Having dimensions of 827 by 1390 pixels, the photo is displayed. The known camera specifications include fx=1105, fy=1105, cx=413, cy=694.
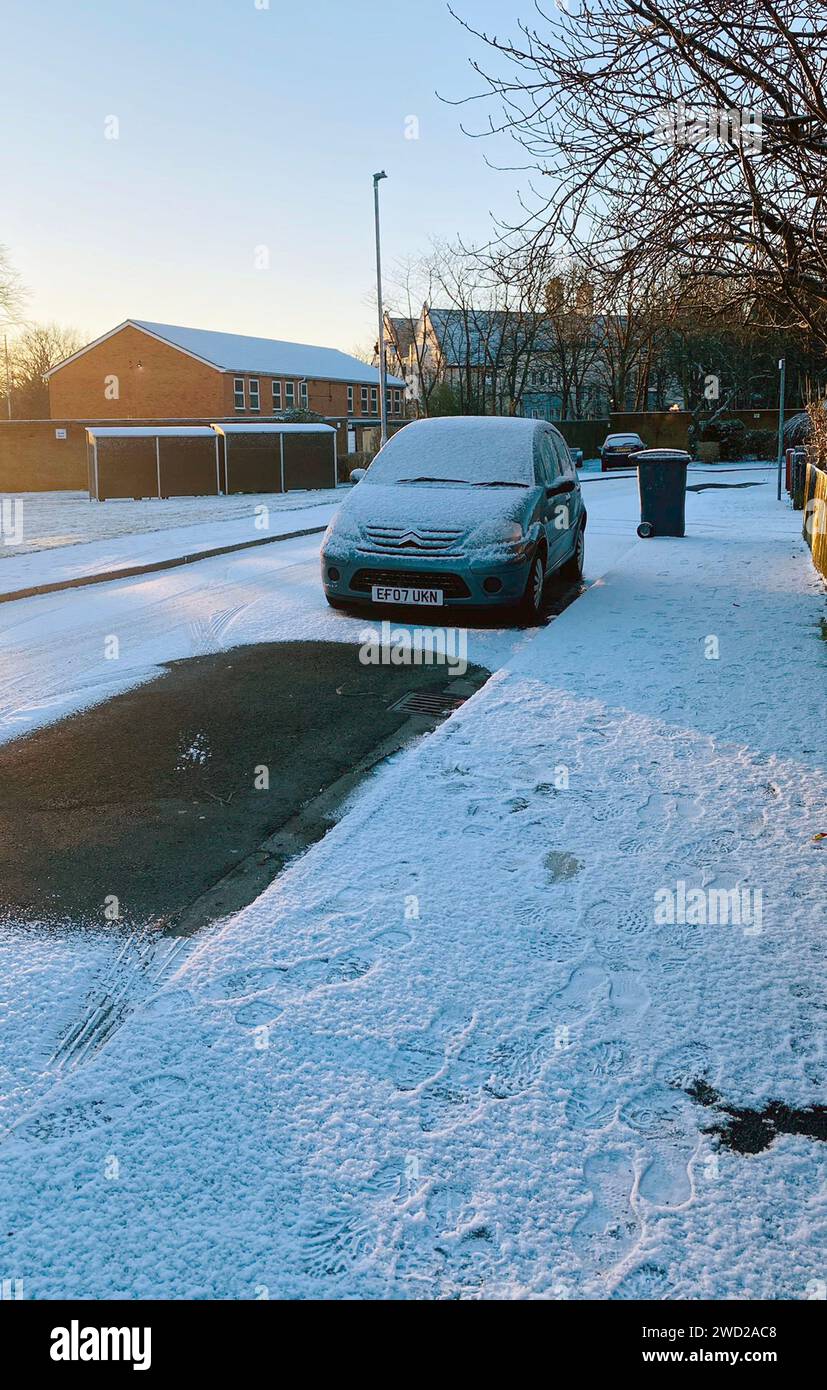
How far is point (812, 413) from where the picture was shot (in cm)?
1689

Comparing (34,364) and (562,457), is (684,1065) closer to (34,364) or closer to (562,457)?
(562,457)

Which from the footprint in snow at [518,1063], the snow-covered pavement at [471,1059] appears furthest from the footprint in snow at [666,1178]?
the footprint in snow at [518,1063]

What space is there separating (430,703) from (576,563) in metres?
5.61

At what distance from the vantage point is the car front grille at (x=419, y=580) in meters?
9.19

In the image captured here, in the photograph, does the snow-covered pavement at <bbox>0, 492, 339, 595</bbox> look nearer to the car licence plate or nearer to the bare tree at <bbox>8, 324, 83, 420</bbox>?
the car licence plate

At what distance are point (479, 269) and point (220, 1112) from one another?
5035 mm

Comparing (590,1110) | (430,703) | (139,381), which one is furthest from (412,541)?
(139,381)

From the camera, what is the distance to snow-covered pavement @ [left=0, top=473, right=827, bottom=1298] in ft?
7.77

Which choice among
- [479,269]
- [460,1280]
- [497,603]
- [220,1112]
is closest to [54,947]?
[220,1112]

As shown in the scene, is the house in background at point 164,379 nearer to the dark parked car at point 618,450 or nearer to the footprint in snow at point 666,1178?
the dark parked car at point 618,450

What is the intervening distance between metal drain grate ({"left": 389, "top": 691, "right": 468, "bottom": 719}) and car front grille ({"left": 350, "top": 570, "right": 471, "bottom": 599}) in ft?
6.29

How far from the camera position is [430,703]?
7219mm

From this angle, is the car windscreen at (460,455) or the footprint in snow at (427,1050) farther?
the car windscreen at (460,455)
